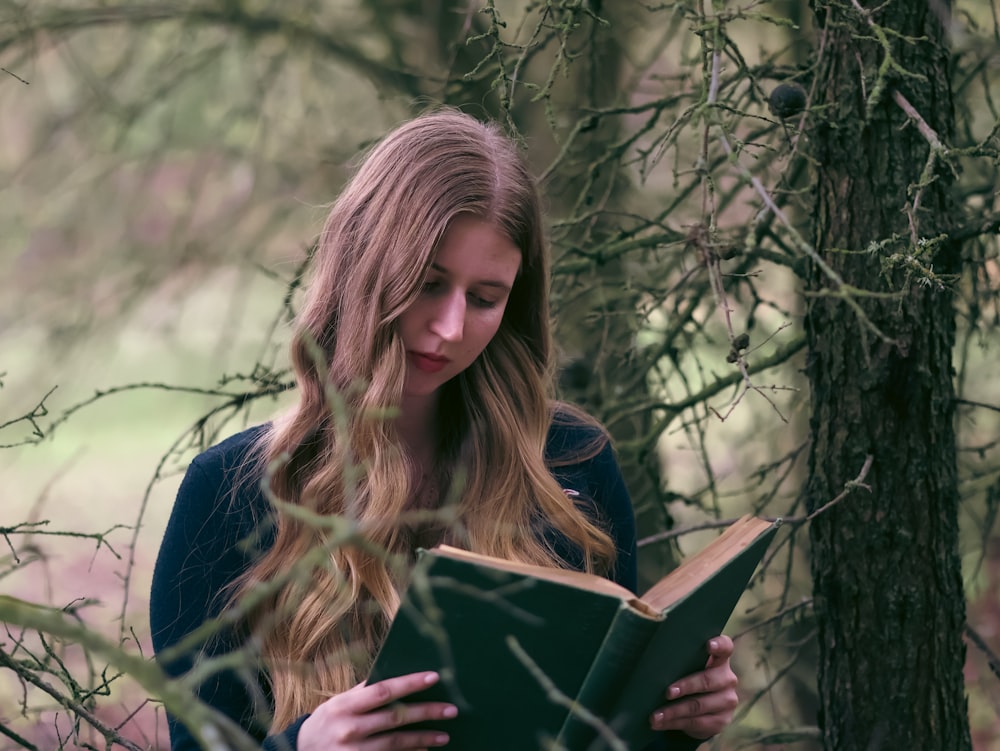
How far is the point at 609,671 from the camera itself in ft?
4.68

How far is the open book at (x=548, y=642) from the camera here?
1.35 meters

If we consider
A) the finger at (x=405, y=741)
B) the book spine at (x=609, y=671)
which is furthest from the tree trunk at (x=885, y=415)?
the finger at (x=405, y=741)

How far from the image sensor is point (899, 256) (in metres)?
1.65

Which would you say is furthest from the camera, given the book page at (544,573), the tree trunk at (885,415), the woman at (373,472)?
the tree trunk at (885,415)

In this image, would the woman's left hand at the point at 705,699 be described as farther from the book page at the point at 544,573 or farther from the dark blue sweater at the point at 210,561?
the book page at the point at 544,573

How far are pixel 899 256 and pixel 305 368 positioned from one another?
102cm

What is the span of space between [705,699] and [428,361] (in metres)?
0.72

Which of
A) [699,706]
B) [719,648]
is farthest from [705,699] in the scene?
[719,648]

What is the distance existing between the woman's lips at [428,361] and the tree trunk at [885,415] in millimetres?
721

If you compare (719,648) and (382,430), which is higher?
(382,430)

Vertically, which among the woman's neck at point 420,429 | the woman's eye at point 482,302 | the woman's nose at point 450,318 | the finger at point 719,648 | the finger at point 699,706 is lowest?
the finger at point 699,706

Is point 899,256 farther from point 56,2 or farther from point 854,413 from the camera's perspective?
point 56,2

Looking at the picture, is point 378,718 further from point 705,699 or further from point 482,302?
point 482,302

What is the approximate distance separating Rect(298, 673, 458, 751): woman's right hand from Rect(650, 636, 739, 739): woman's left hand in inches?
15.1
